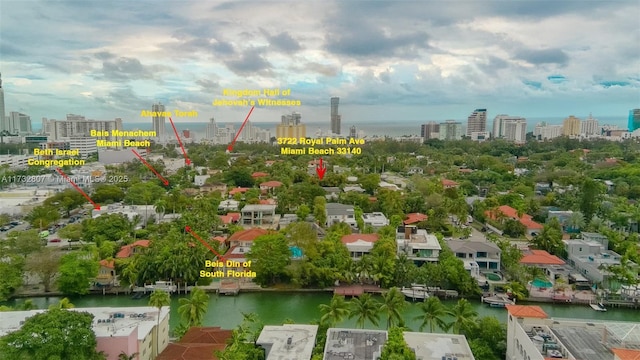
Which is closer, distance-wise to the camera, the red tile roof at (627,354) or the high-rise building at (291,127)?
the red tile roof at (627,354)

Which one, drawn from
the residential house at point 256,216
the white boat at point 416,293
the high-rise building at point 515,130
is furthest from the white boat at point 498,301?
the high-rise building at point 515,130

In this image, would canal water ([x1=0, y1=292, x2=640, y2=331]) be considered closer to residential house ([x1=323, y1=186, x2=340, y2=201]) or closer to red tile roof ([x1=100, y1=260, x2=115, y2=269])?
red tile roof ([x1=100, y1=260, x2=115, y2=269])

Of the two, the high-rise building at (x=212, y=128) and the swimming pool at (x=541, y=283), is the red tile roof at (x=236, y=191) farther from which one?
the high-rise building at (x=212, y=128)

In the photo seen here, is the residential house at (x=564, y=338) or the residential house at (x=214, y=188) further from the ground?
the residential house at (x=564, y=338)

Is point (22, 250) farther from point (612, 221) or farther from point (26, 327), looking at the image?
point (612, 221)

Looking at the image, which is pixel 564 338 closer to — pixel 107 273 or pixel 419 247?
pixel 419 247

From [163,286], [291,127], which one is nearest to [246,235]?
[163,286]

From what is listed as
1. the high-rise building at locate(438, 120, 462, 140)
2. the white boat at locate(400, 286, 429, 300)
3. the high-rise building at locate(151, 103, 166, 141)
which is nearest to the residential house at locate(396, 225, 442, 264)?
the white boat at locate(400, 286, 429, 300)

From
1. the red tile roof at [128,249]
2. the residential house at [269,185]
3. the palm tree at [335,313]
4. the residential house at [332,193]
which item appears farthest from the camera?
the residential house at [269,185]
